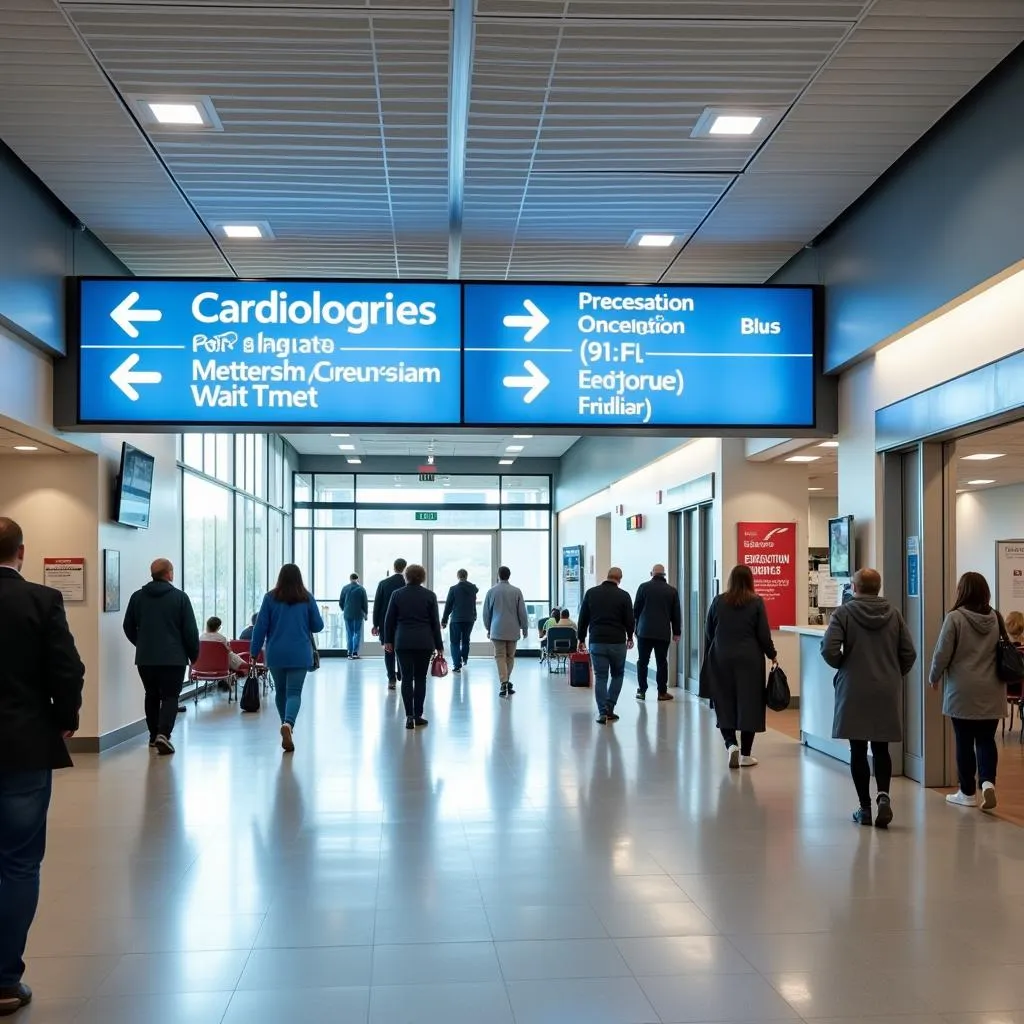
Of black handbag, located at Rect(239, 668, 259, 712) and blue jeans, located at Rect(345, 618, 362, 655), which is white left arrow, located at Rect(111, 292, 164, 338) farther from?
blue jeans, located at Rect(345, 618, 362, 655)

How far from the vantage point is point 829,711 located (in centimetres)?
834

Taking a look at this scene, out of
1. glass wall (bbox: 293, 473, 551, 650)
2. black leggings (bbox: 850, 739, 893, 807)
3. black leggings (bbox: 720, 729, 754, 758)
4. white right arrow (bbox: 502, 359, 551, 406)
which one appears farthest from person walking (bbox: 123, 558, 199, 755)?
glass wall (bbox: 293, 473, 551, 650)

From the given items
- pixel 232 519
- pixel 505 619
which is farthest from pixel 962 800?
pixel 232 519

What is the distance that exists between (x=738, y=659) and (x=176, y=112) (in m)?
4.97

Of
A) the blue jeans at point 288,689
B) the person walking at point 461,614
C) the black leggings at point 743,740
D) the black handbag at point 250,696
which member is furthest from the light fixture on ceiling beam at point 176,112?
the person walking at point 461,614

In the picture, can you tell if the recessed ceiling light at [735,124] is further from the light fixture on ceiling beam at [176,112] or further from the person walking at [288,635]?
Result: the person walking at [288,635]

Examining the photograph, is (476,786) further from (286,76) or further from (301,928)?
(286,76)

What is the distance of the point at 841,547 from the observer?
833 cm

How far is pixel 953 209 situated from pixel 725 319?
1.69 m

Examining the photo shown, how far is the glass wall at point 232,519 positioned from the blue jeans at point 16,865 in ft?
28.7

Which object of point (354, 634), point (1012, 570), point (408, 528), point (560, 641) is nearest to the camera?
point (1012, 570)

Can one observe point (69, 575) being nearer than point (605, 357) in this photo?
No

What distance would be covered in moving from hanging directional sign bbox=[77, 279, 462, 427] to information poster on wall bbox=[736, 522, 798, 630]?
4.90 meters

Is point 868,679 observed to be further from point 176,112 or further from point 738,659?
point 176,112
